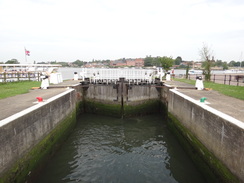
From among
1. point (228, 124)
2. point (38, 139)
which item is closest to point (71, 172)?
point (38, 139)

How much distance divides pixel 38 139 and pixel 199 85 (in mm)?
11821

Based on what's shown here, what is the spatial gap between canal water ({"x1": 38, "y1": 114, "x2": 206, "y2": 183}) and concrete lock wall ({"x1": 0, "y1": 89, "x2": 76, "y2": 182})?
1442 millimetres

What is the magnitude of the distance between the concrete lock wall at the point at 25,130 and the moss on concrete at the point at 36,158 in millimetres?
159

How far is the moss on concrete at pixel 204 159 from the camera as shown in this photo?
5304 mm

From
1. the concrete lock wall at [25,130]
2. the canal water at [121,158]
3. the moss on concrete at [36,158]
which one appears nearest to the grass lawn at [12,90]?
the concrete lock wall at [25,130]

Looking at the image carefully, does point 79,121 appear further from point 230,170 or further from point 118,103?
point 230,170

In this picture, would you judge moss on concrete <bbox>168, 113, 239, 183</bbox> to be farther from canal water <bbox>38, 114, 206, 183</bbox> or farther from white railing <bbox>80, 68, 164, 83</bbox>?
white railing <bbox>80, 68, 164, 83</bbox>

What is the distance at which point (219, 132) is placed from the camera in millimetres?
5781

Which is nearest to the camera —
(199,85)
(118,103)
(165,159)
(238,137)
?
(238,137)

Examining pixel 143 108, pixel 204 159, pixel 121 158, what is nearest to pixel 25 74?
pixel 143 108

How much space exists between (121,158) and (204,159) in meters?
3.60

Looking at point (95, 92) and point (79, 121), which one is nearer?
point (79, 121)

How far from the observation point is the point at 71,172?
23.2 feet

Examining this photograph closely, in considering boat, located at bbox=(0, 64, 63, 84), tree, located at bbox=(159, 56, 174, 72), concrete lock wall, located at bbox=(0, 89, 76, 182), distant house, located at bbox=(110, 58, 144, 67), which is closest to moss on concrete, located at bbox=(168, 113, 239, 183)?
concrete lock wall, located at bbox=(0, 89, 76, 182)
